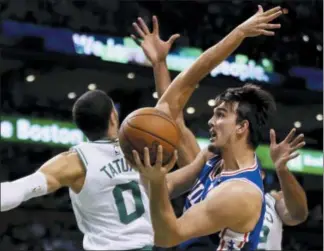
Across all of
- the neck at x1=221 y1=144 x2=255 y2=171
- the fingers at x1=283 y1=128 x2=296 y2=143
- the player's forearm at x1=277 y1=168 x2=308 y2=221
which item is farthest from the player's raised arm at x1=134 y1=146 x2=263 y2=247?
the player's forearm at x1=277 y1=168 x2=308 y2=221

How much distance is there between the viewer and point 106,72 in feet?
36.7

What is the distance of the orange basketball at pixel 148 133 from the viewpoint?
3.46 meters

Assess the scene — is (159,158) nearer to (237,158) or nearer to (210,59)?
(237,158)

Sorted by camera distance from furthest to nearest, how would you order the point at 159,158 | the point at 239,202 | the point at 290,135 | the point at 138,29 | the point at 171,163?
1. the point at 290,135
2. the point at 138,29
3. the point at 239,202
4. the point at 171,163
5. the point at 159,158

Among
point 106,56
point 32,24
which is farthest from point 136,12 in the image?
point 32,24

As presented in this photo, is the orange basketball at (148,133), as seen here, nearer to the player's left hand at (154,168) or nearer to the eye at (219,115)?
the player's left hand at (154,168)

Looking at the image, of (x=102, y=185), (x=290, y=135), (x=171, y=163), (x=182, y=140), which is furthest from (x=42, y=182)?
(x=290, y=135)

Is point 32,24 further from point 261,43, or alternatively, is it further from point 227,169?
point 227,169

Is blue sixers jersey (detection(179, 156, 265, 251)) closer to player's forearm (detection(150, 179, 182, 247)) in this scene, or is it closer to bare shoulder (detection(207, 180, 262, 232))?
bare shoulder (detection(207, 180, 262, 232))

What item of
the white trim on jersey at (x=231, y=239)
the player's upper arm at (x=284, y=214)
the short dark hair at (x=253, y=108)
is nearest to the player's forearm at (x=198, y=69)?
the short dark hair at (x=253, y=108)

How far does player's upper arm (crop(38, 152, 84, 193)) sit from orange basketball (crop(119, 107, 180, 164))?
451 mm

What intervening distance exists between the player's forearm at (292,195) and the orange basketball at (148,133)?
1.32m

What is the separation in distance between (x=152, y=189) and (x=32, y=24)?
762 cm

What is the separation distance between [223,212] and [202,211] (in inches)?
4.0
